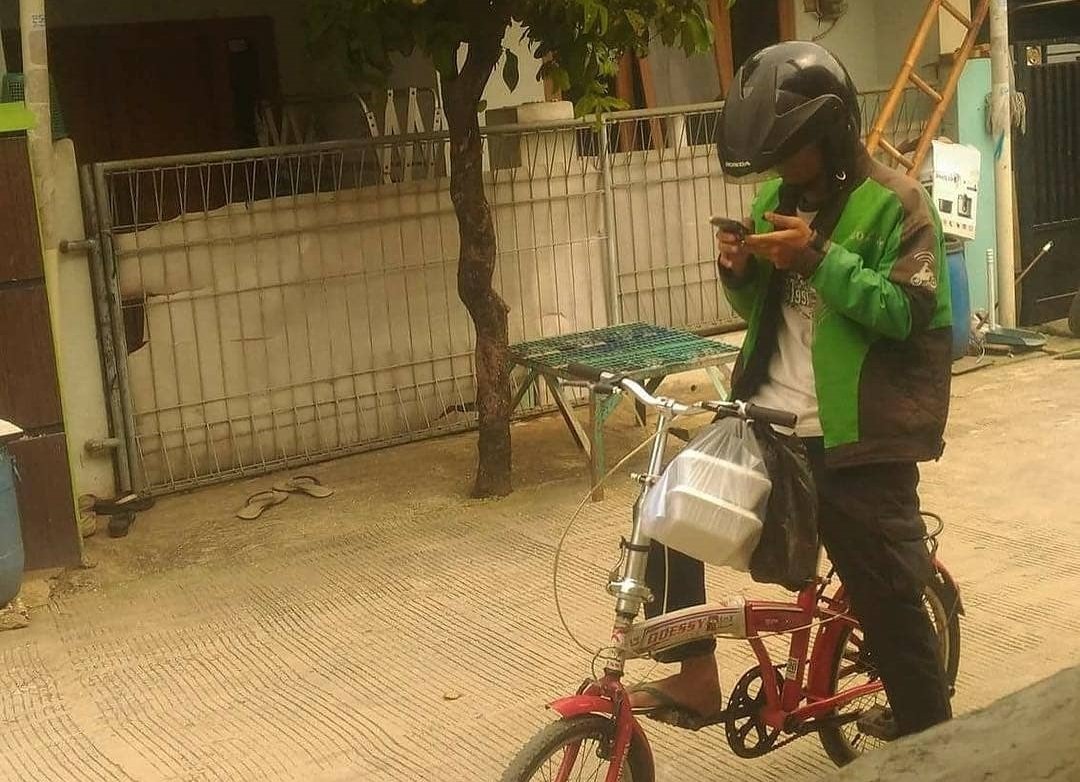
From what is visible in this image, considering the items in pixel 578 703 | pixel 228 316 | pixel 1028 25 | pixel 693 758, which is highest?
pixel 1028 25

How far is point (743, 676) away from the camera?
10.2 ft

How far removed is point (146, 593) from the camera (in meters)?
4.98

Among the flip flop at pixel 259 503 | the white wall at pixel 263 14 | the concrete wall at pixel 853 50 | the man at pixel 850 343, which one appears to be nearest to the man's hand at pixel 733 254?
the man at pixel 850 343

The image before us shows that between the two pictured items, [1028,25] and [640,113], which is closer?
[640,113]

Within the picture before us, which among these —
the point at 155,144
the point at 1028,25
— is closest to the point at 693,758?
the point at 155,144

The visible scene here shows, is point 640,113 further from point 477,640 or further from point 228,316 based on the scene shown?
point 477,640

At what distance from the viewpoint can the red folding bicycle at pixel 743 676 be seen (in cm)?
271

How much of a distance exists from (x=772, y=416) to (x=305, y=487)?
3661 millimetres

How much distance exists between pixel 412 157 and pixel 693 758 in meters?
4.13

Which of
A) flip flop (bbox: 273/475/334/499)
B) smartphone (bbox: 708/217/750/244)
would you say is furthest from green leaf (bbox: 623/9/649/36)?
smartphone (bbox: 708/217/750/244)

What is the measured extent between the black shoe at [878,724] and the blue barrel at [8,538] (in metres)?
2.94

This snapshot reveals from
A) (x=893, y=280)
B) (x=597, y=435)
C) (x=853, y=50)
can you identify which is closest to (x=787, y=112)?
(x=893, y=280)

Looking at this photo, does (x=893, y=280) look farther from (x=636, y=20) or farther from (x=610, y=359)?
(x=610, y=359)

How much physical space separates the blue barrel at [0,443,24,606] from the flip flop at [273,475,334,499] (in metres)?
1.44
